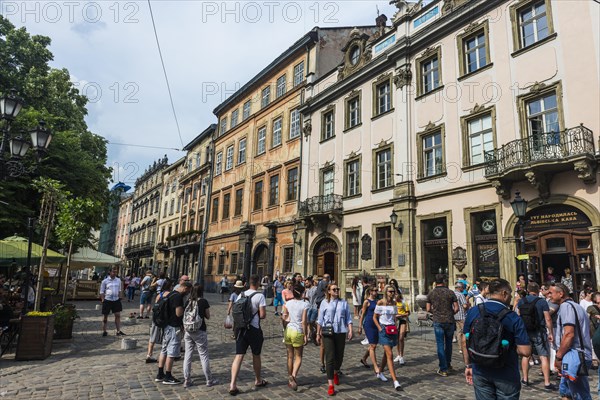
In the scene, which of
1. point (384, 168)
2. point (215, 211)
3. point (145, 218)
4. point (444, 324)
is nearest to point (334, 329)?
point (444, 324)

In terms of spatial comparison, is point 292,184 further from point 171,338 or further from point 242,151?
point 171,338

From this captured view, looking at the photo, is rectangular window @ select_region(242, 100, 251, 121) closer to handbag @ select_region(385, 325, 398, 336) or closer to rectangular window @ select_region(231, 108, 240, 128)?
rectangular window @ select_region(231, 108, 240, 128)

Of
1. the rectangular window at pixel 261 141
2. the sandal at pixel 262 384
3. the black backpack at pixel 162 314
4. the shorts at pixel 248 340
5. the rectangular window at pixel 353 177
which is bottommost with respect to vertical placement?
the sandal at pixel 262 384

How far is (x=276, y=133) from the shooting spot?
3022 cm

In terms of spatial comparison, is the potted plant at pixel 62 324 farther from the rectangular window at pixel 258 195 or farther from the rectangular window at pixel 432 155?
the rectangular window at pixel 258 195

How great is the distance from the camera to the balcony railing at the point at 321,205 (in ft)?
74.1

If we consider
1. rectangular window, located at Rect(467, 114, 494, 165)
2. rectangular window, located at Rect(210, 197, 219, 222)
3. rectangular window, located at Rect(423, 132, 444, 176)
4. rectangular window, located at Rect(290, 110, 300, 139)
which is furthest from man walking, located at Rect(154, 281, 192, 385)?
rectangular window, located at Rect(210, 197, 219, 222)

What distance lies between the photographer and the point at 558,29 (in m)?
14.4

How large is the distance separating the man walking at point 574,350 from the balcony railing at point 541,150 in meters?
9.47

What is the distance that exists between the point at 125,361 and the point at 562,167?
13660 millimetres

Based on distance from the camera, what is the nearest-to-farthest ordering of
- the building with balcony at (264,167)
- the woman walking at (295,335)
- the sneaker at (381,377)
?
the woman walking at (295,335) < the sneaker at (381,377) < the building with balcony at (264,167)

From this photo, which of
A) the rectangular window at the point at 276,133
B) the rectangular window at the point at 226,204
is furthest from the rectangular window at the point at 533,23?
the rectangular window at the point at 226,204

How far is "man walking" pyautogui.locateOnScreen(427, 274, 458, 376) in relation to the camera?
301 inches

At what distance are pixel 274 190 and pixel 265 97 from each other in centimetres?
831
